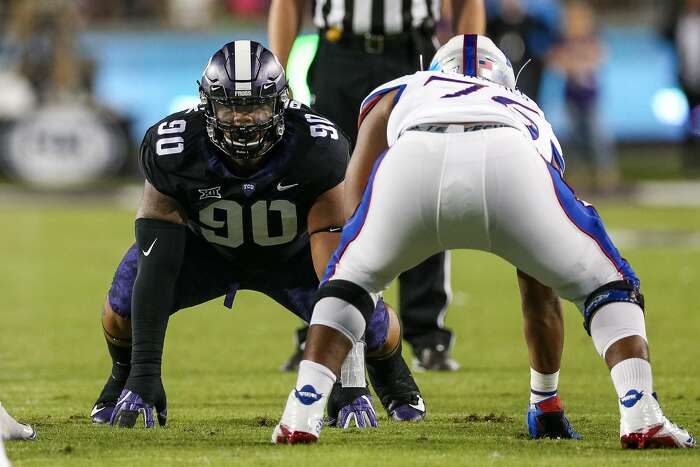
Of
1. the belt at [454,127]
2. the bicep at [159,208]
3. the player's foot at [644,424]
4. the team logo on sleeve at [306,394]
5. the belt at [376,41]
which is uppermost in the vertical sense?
the belt at [454,127]

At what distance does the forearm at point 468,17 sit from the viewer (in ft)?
21.5

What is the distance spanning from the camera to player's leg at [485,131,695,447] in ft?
13.3

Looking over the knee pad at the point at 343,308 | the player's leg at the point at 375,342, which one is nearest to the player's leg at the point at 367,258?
the knee pad at the point at 343,308

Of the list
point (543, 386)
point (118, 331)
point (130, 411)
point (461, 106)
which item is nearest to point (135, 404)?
point (130, 411)

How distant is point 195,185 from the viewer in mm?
4875

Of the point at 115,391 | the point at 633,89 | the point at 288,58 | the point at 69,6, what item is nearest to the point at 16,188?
the point at 69,6

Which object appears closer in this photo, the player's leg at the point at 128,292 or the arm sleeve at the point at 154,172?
the arm sleeve at the point at 154,172

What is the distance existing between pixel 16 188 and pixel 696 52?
7.74 meters

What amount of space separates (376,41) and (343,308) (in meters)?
2.56

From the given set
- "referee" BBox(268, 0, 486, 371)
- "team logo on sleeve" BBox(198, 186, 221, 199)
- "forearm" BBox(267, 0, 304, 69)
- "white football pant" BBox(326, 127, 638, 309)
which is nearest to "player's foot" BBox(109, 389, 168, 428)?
"team logo on sleeve" BBox(198, 186, 221, 199)

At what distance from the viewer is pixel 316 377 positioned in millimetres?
4098

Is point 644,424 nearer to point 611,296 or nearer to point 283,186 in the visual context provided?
point 611,296

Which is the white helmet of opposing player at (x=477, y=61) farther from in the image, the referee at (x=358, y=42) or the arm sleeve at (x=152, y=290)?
the referee at (x=358, y=42)

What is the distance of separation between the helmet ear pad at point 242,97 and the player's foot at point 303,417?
1009 mm
